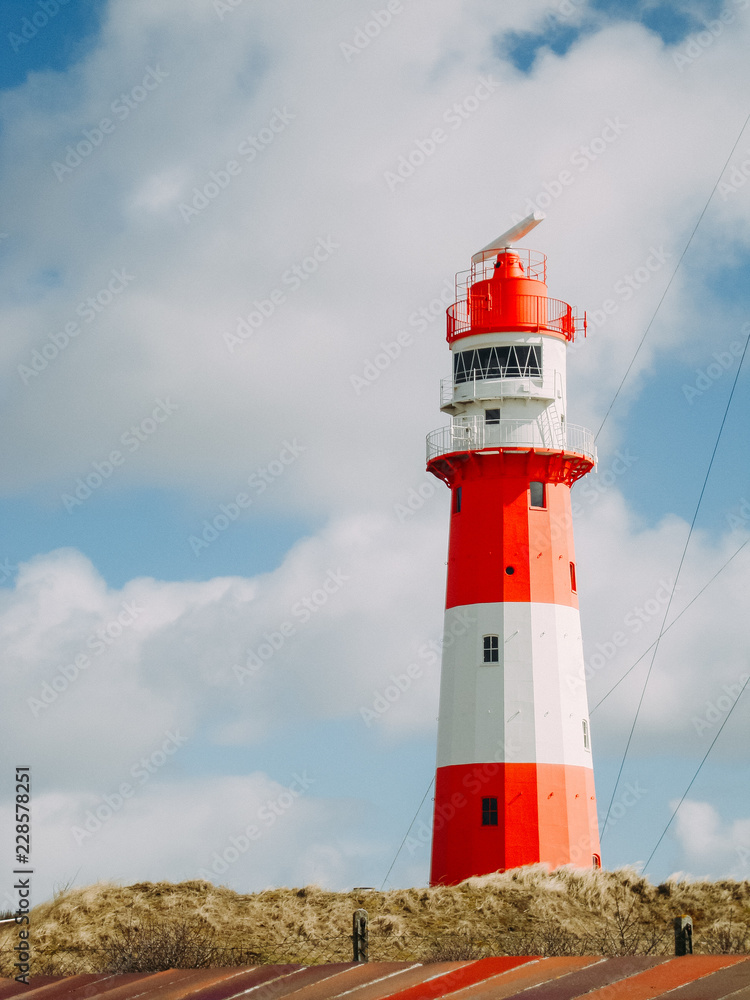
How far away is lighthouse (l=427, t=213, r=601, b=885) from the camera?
36562 mm

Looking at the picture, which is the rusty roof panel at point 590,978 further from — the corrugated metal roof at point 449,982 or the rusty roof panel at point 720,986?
the rusty roof panel at point 720,986

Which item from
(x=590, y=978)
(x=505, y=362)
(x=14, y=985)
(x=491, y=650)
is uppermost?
(x=505, y=362)

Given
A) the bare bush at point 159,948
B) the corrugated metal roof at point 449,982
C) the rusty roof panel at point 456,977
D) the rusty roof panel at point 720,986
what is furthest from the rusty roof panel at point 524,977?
the bare bush at point 159,948

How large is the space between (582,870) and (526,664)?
5.34 m

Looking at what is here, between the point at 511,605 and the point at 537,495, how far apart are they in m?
3.26

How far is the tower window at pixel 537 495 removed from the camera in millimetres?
38750

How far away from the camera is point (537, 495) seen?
3884 cm

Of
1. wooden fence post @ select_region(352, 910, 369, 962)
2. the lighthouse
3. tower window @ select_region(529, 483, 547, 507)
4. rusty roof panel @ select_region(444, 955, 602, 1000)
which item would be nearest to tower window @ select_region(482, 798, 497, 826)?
the lighthouse

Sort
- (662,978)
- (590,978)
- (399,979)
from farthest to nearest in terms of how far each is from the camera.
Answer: (399,979) < (590,978) < (662,978)

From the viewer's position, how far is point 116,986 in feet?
64.0

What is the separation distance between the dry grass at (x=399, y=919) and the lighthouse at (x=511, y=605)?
2.16 meters

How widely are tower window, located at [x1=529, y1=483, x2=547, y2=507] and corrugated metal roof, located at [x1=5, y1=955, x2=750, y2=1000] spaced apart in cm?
2100

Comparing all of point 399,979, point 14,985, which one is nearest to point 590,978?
point 399,979

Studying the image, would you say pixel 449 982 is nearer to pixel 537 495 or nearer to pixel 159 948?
pixel 159 948
